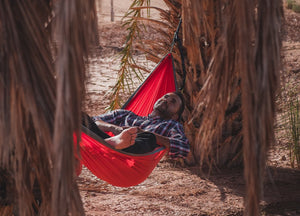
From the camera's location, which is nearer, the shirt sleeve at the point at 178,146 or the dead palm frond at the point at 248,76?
the dead palm frond at the point at 248,76

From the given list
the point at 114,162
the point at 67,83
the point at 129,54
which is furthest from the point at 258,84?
the point at 129,54

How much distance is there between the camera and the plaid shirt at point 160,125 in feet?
6.83

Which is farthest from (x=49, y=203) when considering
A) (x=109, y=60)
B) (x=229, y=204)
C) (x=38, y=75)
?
(x=109, y=60)

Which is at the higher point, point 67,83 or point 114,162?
point 67,83

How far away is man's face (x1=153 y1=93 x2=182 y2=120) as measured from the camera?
246 cm

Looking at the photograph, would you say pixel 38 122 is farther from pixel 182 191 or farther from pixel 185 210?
pixel 182 191

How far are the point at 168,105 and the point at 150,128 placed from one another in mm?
191

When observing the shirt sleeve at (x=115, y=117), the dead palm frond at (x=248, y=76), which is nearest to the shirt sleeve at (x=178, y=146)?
the shirt sleeve at (x=115, y=117)

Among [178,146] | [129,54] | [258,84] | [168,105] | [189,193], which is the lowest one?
[189,193]

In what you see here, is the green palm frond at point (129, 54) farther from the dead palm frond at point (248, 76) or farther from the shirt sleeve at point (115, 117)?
the dead palm frond at point (248, 76)

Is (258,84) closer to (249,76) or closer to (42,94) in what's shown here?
(249,76)

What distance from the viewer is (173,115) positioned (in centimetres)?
250

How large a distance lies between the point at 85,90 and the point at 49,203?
0.40 metres

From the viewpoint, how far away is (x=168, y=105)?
2.46m
